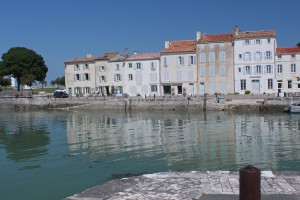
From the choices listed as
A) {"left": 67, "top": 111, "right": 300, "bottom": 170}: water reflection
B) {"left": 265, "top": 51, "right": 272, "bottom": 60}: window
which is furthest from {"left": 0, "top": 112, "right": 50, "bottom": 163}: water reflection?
{"left": 265, "top": 51, "right": 272, "bottom": 60}: window

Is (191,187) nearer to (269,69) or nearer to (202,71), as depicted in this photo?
(269,69)

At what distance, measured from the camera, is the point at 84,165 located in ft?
56.7

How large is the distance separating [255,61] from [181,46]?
527 inches

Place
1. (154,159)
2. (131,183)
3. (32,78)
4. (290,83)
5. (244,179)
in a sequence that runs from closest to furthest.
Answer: (244,179) < (131,183) < (154,159) < (290,83) < (32,78)

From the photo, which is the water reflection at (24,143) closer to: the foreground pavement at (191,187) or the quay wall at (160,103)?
the foreground pavement at (191,187)

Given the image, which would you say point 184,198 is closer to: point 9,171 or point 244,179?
point 244,179

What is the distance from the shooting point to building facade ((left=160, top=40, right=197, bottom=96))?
64375mm

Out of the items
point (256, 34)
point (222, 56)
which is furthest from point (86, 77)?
point (256, 34)

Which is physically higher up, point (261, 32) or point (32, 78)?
point (261, 32)

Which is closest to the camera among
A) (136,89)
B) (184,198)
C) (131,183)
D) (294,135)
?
(184,198)

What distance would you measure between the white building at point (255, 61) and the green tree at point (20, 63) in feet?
158

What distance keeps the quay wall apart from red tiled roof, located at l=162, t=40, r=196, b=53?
11.0 metres

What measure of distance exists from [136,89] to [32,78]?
25917 mm

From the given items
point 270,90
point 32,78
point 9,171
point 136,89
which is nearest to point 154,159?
point 9,171
